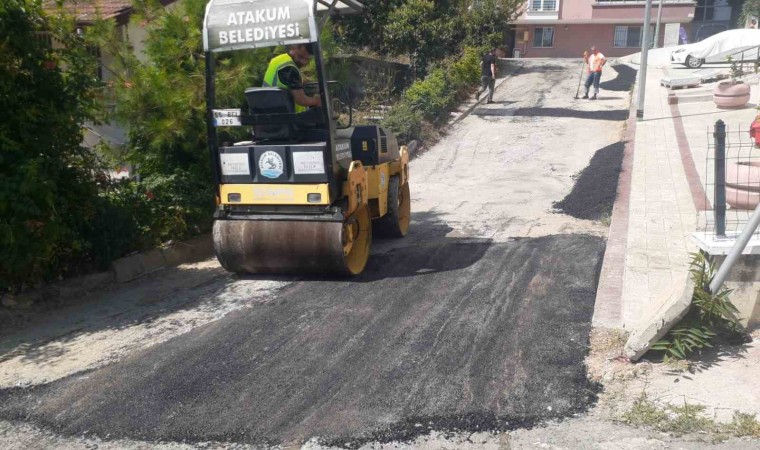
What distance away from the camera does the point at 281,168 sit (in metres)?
6.56

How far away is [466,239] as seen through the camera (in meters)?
8.67

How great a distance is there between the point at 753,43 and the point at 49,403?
2924 centimetres

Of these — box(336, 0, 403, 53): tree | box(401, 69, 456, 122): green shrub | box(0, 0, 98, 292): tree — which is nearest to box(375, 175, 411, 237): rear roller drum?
box(0, 0, 98, 292): tree

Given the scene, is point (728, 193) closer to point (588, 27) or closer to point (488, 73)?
point (488, 73)

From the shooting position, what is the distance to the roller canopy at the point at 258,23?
6211mm

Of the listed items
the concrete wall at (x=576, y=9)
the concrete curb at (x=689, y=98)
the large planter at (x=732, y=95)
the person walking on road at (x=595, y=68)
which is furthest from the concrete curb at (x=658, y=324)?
the concrete wall at (x=576, y=9)

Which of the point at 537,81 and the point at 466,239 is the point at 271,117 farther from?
the point at 537,81

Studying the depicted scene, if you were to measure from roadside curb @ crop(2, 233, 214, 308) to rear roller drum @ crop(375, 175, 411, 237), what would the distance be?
2.10 m

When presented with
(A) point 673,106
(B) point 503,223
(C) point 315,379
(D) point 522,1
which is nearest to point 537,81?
(D) point 522,1

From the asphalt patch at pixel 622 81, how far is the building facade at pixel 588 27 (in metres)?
15.4

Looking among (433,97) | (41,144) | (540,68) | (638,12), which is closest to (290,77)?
(41,144)

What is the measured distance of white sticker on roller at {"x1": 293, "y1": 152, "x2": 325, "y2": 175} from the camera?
6.43 m

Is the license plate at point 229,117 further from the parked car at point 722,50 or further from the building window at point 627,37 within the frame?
the building window at point 627,37

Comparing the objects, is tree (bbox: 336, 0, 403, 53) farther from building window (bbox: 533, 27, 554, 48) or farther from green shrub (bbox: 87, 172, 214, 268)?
building window (bbox: 533, 27, 554, 48)
